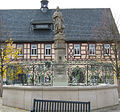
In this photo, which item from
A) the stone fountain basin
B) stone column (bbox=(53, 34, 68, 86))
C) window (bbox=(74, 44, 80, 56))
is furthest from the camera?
window (bbox=(74, 44, 80, 56))

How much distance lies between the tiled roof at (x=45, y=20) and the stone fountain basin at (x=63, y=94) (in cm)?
Result: 1570

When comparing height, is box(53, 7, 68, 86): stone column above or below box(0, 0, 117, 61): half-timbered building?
below

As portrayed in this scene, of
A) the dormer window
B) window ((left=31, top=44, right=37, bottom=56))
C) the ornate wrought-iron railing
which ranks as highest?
the dormer window

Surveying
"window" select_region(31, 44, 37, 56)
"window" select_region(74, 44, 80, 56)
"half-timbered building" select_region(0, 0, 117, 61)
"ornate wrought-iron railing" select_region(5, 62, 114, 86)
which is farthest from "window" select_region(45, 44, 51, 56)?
"ornate wrought-iron railing" select_region(5, 62, 114, 86)

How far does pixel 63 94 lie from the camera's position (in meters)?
8.42

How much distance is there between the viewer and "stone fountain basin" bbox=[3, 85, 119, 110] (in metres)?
8.43

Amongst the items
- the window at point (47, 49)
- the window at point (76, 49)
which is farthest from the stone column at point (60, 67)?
the window at point (76, 49)

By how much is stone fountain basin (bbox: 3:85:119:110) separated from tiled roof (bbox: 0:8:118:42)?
1570cm

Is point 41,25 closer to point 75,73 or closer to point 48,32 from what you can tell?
point 48,32

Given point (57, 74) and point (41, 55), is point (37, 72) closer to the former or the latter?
point (57, 74)

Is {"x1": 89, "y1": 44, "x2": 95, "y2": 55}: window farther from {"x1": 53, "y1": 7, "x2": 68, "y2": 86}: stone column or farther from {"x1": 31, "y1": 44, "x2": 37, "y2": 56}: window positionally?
{"x1": 53, "y1": 7, "x2": 68, "y2": 86}: stone column

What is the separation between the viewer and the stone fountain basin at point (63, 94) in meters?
8.43

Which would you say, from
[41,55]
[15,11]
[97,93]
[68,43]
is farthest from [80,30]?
[97,93]

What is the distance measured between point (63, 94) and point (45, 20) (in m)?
19.8
